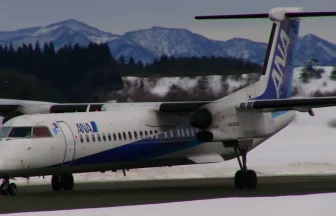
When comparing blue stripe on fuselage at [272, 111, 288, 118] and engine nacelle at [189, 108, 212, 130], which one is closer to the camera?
engine nacelle at [189, 108, 212, 130]

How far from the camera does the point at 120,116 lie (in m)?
25.4

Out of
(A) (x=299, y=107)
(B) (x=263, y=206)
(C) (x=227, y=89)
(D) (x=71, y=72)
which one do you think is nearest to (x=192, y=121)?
(A) (x=299, y=107)

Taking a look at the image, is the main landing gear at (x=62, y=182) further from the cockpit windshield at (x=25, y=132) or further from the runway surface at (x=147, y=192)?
the cockpit windshield at (x=25, y=132)

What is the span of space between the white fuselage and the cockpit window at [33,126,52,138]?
9cm

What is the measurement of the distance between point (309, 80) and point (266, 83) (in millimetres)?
14237

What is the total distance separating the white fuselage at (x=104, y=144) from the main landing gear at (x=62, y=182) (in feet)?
4.59

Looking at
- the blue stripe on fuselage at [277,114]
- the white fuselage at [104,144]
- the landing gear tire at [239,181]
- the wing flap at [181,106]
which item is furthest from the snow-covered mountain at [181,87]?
the landing gear tire at [239,181]

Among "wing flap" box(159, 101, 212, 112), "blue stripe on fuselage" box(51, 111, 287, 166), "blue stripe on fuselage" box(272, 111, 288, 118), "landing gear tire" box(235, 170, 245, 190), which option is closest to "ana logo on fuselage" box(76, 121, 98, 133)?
"blue stripe on fuselage" box(51, 111, 287, 166)

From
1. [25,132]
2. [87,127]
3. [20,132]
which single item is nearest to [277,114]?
[87,127]

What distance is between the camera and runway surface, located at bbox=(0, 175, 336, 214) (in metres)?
20.2

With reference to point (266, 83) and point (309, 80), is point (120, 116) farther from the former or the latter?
point (309, 80)

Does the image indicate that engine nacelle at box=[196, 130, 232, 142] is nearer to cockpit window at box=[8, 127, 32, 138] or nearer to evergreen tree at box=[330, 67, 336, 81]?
cockpit window at box=[8, 127, 32, 138]

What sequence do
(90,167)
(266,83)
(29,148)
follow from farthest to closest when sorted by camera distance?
(266,83) < (90,167) < (29,148)

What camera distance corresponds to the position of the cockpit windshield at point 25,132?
22469 mm
